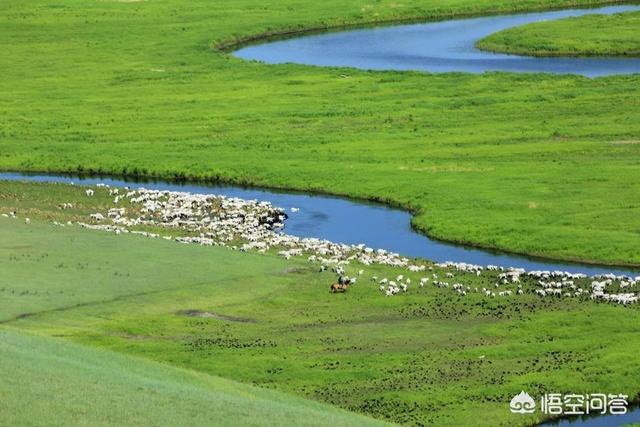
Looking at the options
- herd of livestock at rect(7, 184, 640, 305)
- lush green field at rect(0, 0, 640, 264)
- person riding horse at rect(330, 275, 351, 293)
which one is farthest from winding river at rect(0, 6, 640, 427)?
person riding horse at rect(330, 275, 351, 293)

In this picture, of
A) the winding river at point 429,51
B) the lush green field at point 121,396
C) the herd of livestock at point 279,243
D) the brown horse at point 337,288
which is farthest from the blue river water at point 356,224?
the winding river at point 429,51

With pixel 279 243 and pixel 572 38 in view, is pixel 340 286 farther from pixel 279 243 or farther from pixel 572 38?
pixel 572 38

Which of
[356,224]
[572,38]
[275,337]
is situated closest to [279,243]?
[356,224]

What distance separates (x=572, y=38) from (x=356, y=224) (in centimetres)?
5422

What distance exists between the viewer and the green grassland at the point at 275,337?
34.4 meters

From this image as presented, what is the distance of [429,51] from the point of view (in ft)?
351

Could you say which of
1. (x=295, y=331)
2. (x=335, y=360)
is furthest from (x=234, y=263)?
(x=335, y=360)

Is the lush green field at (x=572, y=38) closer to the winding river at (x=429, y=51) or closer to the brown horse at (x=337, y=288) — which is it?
the winding river at (x=429, y=51)

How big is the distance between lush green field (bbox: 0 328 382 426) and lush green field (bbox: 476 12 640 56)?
241 feet

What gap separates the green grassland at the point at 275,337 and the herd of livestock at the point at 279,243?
91cm

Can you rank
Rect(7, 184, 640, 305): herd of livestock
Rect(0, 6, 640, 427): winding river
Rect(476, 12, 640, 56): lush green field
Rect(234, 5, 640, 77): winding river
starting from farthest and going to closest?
Rect(476, 12, 640, 56): lush green field → Rect(234, 5, 640, 77): winding river → Rect(0, 6, 640, 427): winding river → Rect(7, 184, 640, 305): herd of livestock

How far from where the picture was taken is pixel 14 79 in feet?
311

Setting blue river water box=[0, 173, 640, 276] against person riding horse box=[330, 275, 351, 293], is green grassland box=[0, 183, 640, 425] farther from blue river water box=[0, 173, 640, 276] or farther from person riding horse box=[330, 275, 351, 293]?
blue river water box=[0, 173, 640, 276]

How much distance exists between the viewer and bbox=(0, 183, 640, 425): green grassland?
1355 inches
